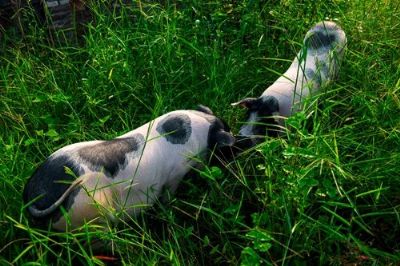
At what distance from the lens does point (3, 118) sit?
307 cm

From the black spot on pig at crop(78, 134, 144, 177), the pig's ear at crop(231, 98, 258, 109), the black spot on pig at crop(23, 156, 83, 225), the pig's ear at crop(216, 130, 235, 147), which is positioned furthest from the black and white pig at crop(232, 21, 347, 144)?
the black spot on pig at crop(23, 156, 83, 225)

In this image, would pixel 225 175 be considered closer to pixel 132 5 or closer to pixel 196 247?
pixel 196 247

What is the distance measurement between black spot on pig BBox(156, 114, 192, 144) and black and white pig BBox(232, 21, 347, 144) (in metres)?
0.28

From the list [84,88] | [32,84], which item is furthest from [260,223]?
[32,84]

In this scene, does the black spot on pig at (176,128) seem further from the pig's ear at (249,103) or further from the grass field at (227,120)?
the pig's ear at (249,103)

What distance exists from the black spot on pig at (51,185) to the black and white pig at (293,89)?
0.89 meters

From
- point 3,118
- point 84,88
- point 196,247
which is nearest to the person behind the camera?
point 196,247

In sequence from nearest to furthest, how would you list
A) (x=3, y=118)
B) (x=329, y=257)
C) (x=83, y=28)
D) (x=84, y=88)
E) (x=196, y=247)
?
(x=329, y=257)
(x=196, y=247)
(x=3, y=118)
(x=84, y=88)
(x=83, y=28)

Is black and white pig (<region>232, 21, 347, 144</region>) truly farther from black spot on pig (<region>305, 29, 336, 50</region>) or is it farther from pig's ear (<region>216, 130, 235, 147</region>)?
pig's ear (<region>216, 130, 235, 147</region>)

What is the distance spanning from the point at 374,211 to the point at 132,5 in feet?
7.64

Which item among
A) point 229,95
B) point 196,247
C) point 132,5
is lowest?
point 196,247

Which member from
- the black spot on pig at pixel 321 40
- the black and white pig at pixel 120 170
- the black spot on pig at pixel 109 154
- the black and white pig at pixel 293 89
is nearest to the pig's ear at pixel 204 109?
the black and white pig at pixel 120 170

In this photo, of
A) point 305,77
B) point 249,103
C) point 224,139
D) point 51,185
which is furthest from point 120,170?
point 305,77

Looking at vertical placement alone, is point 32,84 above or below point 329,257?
above
